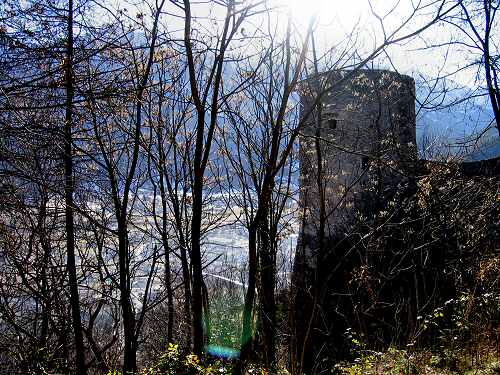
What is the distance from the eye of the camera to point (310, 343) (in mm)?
9477

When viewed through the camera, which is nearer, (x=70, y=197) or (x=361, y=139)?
(x=70, y=197)

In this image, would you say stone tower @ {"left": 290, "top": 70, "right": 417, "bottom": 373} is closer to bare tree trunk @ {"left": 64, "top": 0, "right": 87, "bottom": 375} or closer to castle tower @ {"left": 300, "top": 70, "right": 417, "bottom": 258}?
castle tower @ {"left": 300, "top": 70, "right": 417, "bottom": 258}

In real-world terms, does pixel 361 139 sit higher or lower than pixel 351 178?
higher

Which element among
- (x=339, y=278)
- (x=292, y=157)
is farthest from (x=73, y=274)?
(x=339, y=278)

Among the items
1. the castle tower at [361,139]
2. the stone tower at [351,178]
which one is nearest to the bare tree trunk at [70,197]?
the stone tower at [351,178]

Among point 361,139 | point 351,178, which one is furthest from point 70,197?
point 361,139

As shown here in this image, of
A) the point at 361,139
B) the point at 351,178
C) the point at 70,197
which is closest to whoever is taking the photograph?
the point at 70,197

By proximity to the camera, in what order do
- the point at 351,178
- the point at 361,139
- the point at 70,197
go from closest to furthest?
1. the point at 70,197
2. the point at 351,178
3. the point at 361,139

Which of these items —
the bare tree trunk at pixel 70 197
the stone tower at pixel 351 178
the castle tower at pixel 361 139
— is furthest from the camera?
the castle tower at pixel 361 139

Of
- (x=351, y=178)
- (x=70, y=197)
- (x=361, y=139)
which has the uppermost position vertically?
(x=361, y=139)

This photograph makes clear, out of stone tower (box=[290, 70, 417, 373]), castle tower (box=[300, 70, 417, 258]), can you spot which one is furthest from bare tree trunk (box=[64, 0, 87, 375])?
castle tower (box=[300, 70, 417, 258])

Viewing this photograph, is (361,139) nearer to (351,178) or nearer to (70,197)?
(351,178)

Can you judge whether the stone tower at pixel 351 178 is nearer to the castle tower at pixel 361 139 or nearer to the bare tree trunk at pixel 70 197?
the castle tower at pixel 361 139

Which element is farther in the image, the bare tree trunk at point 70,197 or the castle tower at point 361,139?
the castle tower at point 361,139
